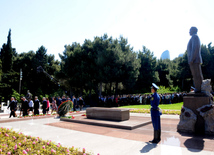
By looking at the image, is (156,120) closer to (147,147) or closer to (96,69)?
(147,147)

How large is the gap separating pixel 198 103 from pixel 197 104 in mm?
57

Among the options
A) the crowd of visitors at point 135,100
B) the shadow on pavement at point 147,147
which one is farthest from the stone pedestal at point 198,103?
the crowd of visitors at point 135,100

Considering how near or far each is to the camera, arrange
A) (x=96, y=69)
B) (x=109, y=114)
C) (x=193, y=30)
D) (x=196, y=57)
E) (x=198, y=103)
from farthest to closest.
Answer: (x=96, y=69) < (x=109, y=114) < (x=193, y=30) < (x=196, y=57) < (x=198, y=103)

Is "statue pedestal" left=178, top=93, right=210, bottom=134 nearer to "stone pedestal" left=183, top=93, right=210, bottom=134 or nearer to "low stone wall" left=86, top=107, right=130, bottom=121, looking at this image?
"stone pedestal" left=183, top=93, right=210, bottom=134

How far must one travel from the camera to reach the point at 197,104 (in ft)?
22.5

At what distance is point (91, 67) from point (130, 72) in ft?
21.8

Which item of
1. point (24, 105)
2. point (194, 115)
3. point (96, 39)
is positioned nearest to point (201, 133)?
point (194, 115)

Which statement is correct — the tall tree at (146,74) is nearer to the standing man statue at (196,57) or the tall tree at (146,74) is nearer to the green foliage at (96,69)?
the green foliage at (96,69)

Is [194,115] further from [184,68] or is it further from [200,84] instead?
[184,68]

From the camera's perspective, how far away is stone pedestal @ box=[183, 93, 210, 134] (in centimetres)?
670

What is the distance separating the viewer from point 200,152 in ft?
14.9

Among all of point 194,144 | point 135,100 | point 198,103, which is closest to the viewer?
point 194,144

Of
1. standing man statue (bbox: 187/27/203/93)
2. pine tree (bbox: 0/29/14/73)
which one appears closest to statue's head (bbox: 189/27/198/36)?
standing man statue (bbox: 187/27/203/93)

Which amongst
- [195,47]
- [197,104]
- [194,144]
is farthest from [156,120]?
[195,47]
